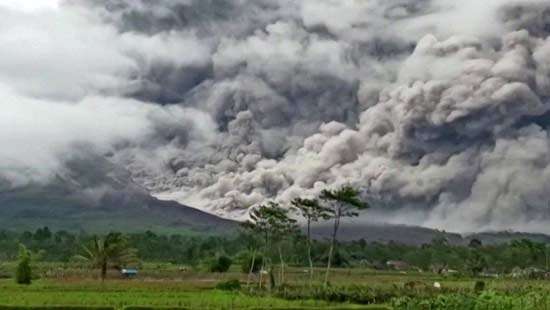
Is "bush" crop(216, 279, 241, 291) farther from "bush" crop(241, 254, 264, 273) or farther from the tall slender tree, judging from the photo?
"bush" crop(241, 254, 264, 273)

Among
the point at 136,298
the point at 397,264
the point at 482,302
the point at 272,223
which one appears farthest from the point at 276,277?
the point at 397,264

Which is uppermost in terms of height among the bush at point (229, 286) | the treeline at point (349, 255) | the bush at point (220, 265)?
the treeline at point (349, 255)

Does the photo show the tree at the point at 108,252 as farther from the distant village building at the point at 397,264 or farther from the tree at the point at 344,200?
the distant village building at the point at 397,264

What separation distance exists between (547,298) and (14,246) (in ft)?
497

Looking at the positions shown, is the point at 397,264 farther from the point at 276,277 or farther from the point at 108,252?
the point at 108,252

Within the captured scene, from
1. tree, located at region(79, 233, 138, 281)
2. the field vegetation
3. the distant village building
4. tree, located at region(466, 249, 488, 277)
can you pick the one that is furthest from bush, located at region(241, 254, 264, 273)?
the distant village building

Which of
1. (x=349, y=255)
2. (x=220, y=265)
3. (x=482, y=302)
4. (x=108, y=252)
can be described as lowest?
(x=482, y=302)

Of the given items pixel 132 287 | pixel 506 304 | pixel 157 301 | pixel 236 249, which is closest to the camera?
pixel 506 304

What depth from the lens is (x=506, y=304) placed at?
43.5 meters

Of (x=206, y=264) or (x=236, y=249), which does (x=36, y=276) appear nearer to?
(x=206, y=264)

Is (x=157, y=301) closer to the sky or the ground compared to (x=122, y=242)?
closer to the ground

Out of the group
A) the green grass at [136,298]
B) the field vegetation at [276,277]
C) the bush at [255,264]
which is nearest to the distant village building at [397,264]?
the field vegetation at [276,277]

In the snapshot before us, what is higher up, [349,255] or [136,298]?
[349,255]

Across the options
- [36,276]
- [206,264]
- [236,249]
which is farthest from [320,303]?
[236,249]
